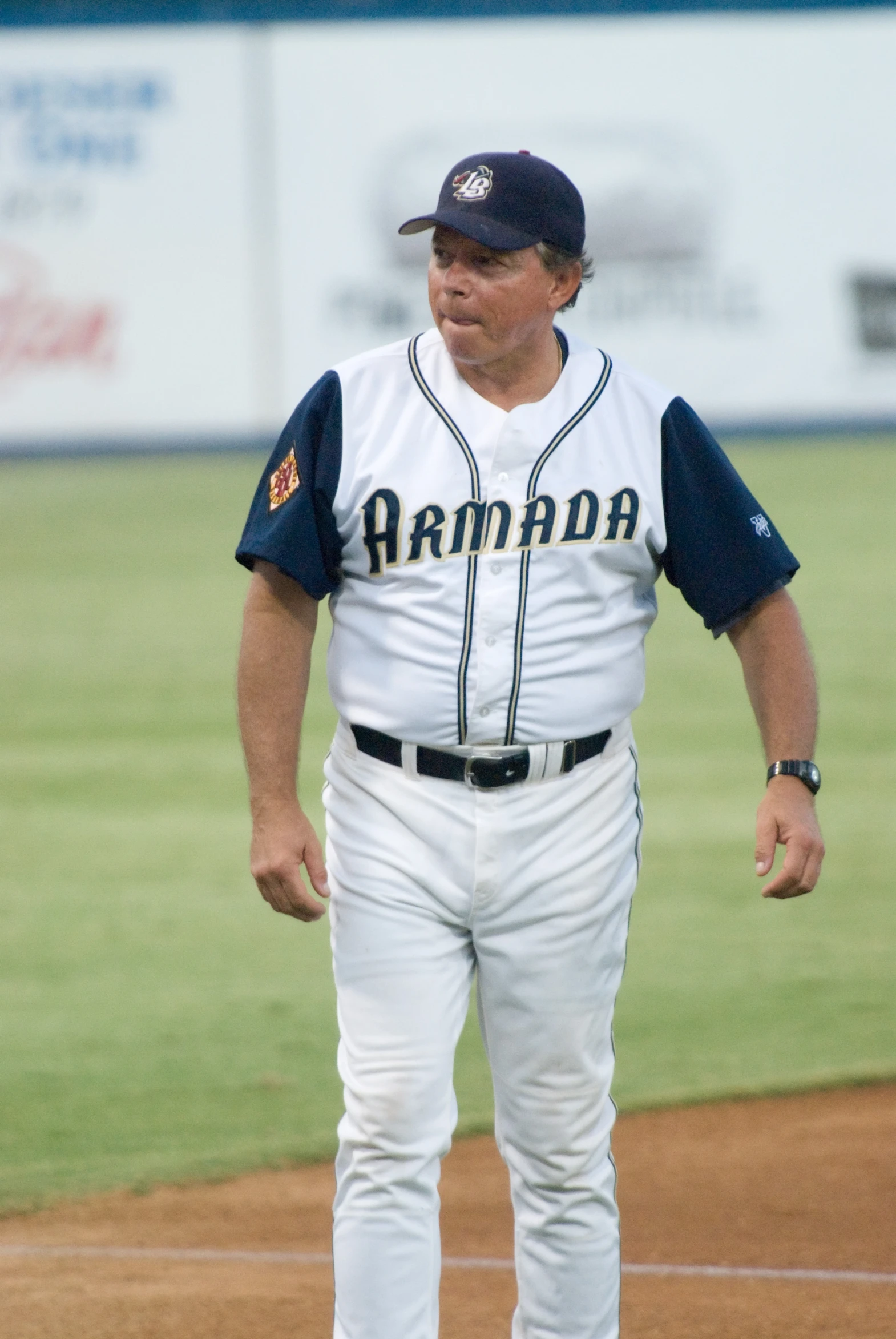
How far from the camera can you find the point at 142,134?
1510 centimetres

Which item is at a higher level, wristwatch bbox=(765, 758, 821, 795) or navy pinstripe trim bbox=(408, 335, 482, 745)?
navy pinstripe trim bbox=(408, 335, 482, 745)

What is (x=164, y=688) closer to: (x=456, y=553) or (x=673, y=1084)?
(x=673, y=1084)

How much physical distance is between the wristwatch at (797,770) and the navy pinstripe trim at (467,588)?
0.50m

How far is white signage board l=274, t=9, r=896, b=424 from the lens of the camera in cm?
1470

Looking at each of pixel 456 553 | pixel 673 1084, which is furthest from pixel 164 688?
pixel 456 553

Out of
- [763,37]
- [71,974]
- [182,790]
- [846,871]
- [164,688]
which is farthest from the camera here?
[763,37]

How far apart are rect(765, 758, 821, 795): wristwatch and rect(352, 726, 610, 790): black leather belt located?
0.31m

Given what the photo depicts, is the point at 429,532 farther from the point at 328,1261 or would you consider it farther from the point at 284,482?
the point at 328,1261

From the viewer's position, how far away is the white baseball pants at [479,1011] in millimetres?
2584

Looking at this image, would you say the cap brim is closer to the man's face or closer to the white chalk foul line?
the man's face

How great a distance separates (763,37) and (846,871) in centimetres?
996

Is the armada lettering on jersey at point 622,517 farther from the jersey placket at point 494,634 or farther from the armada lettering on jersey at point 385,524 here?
the armada lettering on jersey at point 385,524

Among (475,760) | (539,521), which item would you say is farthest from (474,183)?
(475,760)

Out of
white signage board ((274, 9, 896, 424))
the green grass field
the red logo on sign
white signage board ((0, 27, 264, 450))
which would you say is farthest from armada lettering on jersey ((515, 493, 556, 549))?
the red logo on sign
